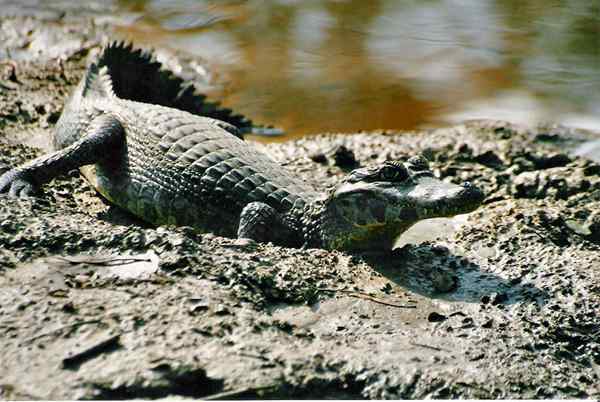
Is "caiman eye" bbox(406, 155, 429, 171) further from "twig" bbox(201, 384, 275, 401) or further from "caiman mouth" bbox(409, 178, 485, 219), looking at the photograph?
"twig" bbox(201, 384, 275, 401)

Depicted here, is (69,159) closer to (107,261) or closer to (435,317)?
(107,261)

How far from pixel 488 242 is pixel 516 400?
66.0 inches

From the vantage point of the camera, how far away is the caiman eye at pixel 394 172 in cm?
491

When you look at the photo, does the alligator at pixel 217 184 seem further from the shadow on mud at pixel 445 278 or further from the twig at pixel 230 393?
the twig at pixel 230 393

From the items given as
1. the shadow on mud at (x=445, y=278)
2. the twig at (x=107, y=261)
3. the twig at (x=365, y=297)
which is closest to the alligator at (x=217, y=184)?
the shadow on mud at (x=445, y=278)

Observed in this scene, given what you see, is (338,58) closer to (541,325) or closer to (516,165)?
(516,165)

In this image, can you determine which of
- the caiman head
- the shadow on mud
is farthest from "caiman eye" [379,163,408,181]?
the shadow on mud

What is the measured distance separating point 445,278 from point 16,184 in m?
2.46

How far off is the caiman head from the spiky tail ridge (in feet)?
8.64

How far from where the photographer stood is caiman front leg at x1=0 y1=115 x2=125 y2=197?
5488mm

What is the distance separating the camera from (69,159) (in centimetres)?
576

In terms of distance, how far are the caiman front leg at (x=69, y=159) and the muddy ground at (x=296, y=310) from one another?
0.72 ft

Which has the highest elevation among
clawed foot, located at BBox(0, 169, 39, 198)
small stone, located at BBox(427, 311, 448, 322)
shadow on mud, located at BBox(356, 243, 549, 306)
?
clawed foot, located at BBox(0, 169, 39, 198)

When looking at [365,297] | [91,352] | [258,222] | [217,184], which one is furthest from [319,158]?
[91,352]
